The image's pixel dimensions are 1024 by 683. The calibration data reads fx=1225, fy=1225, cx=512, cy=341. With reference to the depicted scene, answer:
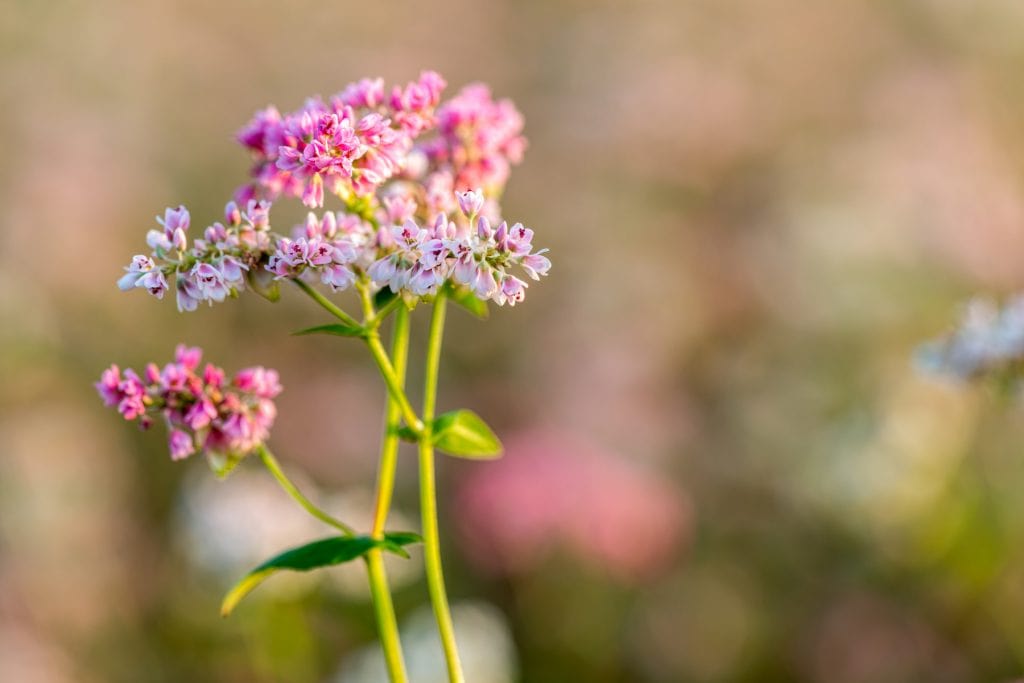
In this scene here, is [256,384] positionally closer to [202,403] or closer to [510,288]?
[202,403]

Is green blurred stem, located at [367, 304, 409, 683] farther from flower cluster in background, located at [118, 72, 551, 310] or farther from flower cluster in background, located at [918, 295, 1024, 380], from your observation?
flower cluster in background, located at [918, 295, 1024, 380]

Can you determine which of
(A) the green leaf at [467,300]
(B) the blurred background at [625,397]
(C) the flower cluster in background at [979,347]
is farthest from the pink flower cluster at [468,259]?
(B) the blurred background at [625,397]

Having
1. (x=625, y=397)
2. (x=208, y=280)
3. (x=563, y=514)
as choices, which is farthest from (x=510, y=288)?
(x=625, y=397)

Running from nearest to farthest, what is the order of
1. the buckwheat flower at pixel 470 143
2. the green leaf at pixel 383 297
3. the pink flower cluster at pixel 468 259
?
the pink flower cluster at pixel 468 259, the green leaf at pixel 383 297, the buckwheat flower at pixel 470 143

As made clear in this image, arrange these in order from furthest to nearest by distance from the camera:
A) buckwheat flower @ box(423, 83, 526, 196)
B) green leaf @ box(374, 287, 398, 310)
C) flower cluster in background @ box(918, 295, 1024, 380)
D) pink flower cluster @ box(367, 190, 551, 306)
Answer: flower cluster in background @ box(918, 295, 1024, 380) < buckwheat flower @ box(423, 83, 526, 196) < green leaf @ box(374, 287, 398, 310) < pink flower cluster @ box(367, 190, 551, 306)

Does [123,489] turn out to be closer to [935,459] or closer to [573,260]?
[573,260]

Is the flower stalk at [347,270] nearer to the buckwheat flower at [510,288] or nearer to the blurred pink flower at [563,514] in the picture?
the buckwheat flower at [510,288]

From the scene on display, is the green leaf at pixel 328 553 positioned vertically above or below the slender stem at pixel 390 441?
below

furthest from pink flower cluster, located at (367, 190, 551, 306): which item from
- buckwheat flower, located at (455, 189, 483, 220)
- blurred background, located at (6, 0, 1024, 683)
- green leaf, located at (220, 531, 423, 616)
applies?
blurred background, located at (6, 0, 1024, 683)
